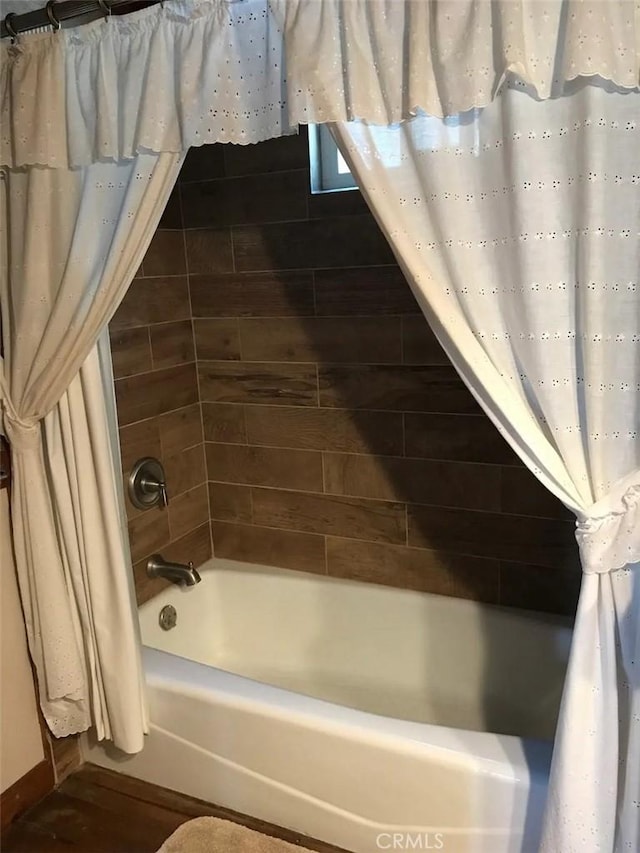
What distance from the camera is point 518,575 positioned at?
2326mm

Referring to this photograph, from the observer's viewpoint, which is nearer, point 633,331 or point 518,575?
point 633,331

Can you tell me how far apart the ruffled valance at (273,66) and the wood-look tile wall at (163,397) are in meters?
0.75

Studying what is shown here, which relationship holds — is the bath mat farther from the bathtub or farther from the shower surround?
the shower surround

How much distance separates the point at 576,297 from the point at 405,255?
12.3 inches

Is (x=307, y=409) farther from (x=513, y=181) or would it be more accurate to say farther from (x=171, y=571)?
(x=513, y=181)

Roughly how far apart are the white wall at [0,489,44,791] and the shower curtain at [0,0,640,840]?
1097mm

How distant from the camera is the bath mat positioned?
1.82m

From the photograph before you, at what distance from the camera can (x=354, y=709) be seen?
1830 mm

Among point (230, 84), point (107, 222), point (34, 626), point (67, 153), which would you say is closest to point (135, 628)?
point (34, 626)

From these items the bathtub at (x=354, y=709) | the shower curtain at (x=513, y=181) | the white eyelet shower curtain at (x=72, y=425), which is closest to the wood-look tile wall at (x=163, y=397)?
the bathtub at (x=354, y=709)

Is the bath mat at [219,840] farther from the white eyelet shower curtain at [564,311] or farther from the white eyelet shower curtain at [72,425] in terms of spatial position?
the white eyelet shower curtain at [564,311]

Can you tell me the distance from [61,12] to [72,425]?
902mm

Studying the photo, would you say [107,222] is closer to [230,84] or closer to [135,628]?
[230,84]

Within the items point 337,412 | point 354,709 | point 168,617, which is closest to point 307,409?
point 337,412
